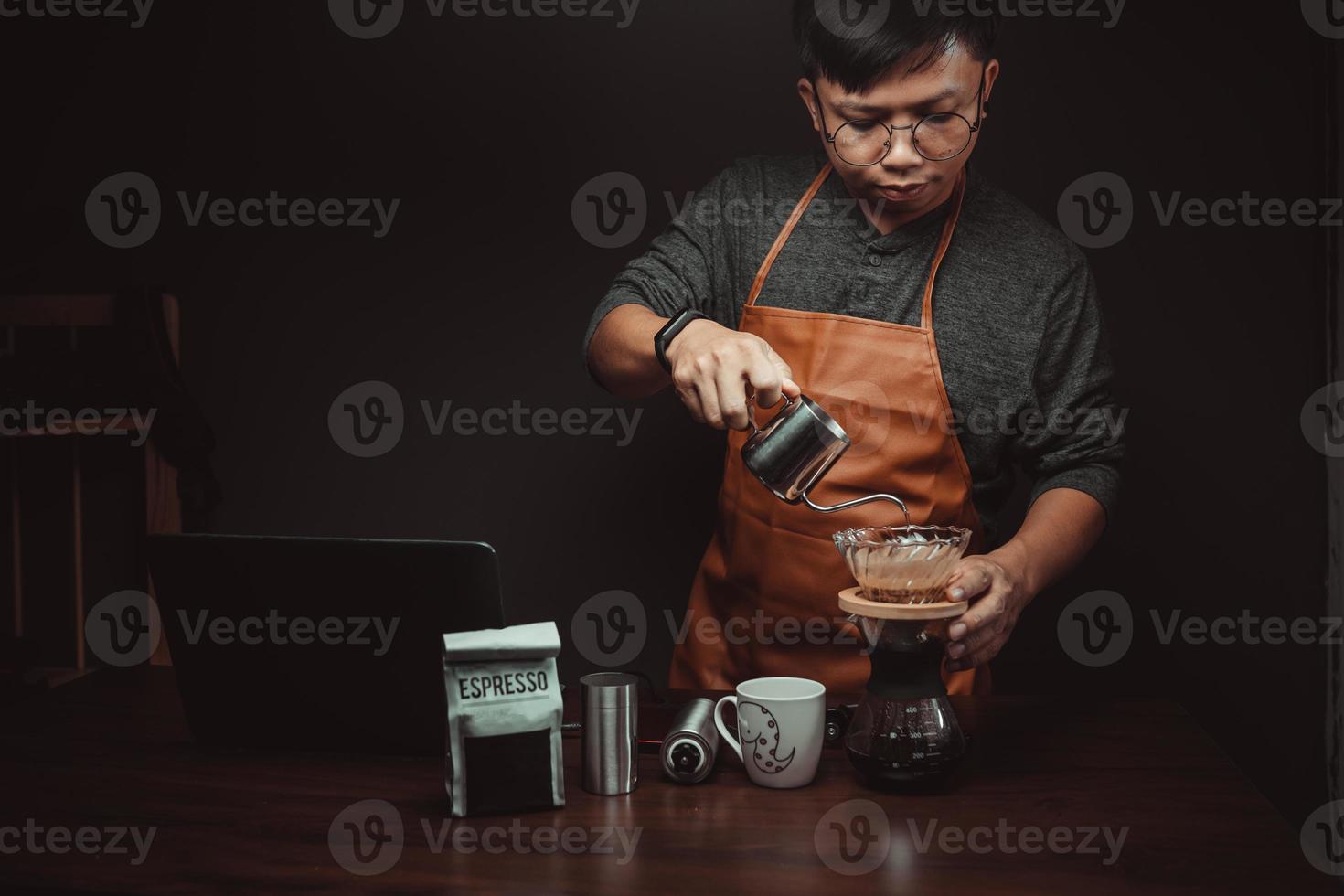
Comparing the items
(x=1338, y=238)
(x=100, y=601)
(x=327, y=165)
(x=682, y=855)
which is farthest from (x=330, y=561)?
(x=1338, y=238)

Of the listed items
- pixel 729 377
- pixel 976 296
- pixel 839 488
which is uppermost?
pixel 976 296

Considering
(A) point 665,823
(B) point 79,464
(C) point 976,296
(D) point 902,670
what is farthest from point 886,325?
(B) point 79,464

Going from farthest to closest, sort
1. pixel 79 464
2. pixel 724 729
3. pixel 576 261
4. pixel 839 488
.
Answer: pixel 79 464, pixel 576 261, pixel 839 488, pixel 724 729

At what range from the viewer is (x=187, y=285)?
256 cm

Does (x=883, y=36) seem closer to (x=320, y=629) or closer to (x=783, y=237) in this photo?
(x=783, y=237)

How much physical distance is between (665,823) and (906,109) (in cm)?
105

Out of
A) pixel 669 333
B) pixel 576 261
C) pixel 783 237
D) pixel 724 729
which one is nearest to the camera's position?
pixel 724 729

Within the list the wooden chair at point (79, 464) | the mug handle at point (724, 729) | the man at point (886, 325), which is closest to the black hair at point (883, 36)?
the man at point (886, 325)

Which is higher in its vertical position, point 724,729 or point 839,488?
point 839,488

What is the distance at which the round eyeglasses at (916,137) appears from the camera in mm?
1646

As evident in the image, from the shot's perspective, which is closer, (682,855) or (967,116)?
(682,855)

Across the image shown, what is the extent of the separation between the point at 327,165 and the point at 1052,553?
1.73 metres

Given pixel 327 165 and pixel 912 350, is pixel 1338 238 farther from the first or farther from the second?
pixel 327 165

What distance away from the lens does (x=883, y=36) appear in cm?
160
